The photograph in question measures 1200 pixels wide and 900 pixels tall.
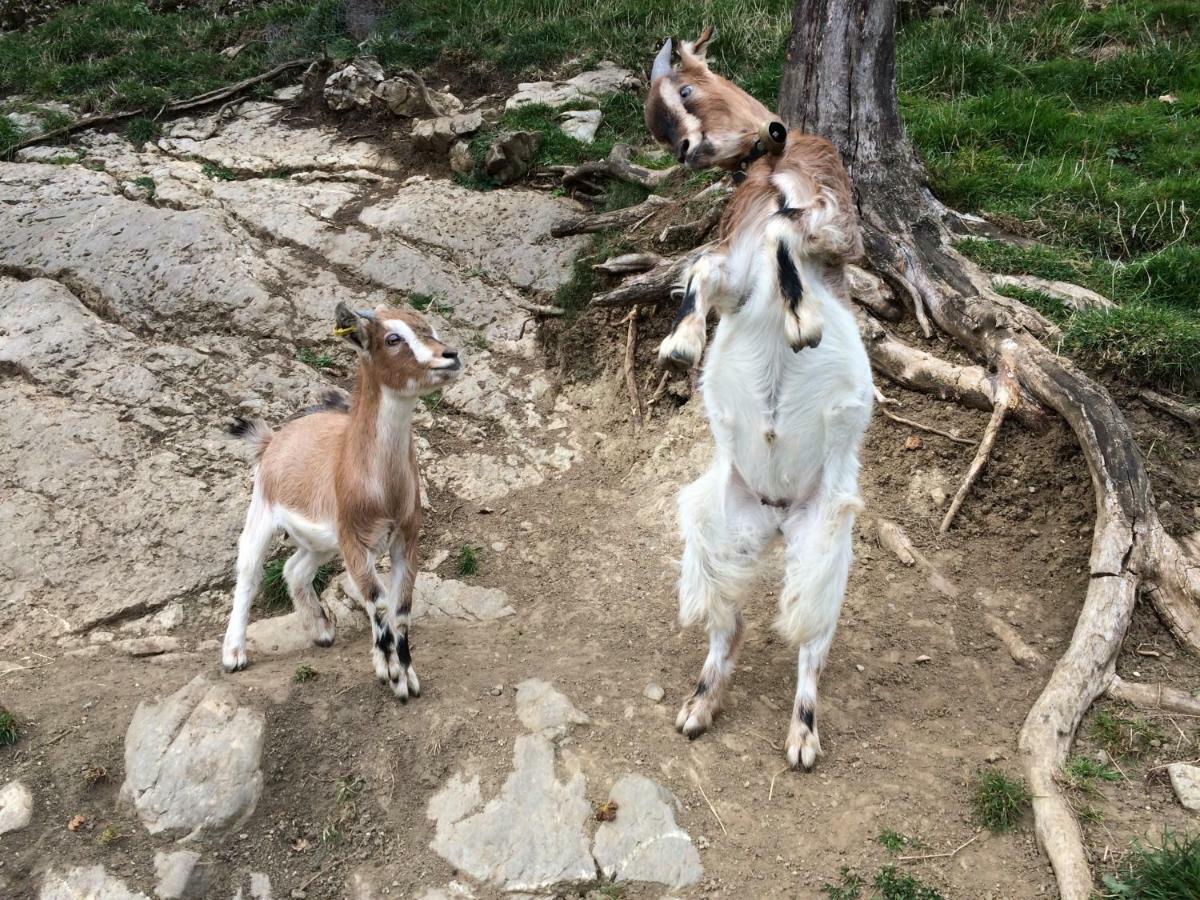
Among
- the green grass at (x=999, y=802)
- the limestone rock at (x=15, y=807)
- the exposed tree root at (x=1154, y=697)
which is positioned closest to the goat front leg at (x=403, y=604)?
the limestone rock at (x=15, y=807)

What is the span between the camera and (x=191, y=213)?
24.2 ft

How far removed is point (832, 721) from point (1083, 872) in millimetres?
1065

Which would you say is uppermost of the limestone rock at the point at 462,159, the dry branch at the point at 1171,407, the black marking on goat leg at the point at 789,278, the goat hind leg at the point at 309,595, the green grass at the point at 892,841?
the black marking on goat leg at the point at 789,278

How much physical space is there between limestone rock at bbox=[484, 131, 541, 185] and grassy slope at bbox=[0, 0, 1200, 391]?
22cm

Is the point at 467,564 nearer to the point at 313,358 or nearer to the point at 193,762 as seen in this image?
the point at 193,762

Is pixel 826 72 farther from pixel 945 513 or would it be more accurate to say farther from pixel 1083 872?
pixel 1083 872

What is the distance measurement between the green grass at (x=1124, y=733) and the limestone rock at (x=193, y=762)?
129 inches

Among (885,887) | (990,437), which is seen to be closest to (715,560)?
(885,887)

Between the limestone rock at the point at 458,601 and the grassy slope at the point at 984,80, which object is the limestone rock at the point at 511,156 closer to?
the grassy slope at the point at 984,80

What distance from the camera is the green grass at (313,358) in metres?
6.47

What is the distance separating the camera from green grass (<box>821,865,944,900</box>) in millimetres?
3073

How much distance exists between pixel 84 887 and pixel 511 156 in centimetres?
599

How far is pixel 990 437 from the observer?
15.9ft

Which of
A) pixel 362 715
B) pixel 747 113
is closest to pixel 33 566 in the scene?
pixel 362 715
